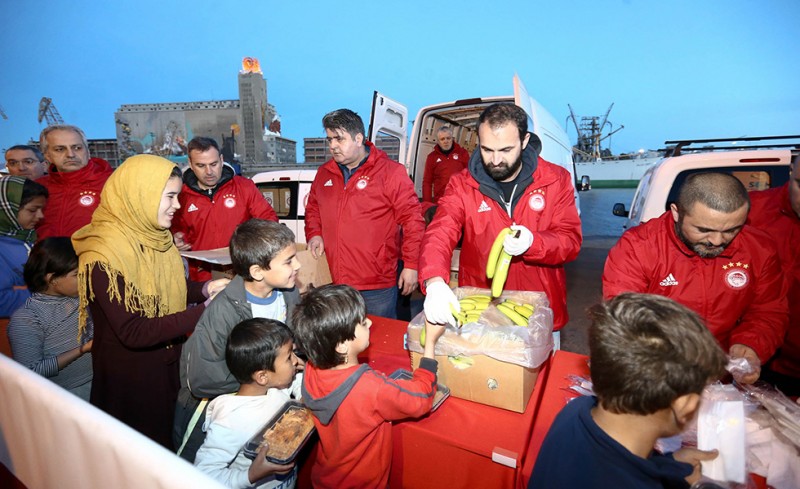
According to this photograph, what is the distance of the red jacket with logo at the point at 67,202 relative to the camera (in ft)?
13.1

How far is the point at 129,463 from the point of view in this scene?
1.27m

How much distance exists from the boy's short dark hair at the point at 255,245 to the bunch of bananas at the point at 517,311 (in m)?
1.27

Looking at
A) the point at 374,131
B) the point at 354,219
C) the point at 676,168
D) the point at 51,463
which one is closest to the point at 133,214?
the point at 51,463

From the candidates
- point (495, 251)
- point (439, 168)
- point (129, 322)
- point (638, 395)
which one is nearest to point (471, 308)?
point (495, 251)

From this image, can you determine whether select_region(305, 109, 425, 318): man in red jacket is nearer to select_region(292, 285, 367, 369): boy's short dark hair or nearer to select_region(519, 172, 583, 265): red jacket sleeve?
select_region(519, 172, 583, 265): red jacket sleeve

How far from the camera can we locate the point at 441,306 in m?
1.94

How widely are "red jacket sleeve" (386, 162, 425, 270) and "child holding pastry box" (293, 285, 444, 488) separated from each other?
1652 millimetres

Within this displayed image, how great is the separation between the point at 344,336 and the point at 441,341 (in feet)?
1.55

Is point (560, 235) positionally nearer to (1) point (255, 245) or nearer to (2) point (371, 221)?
(2) point (371, 221)

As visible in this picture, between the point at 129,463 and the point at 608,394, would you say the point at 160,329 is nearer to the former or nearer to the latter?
the point at 129,463

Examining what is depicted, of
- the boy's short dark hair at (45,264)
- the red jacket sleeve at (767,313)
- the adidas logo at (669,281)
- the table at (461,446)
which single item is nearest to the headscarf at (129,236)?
the boy's short dark hair at (45,264)

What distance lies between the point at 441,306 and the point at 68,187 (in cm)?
423

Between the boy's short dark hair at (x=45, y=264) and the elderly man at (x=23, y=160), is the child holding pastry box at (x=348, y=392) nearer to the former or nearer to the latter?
the boy's short dark hair at (x=45, y=264)

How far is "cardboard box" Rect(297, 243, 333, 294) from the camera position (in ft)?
→ 11.5
